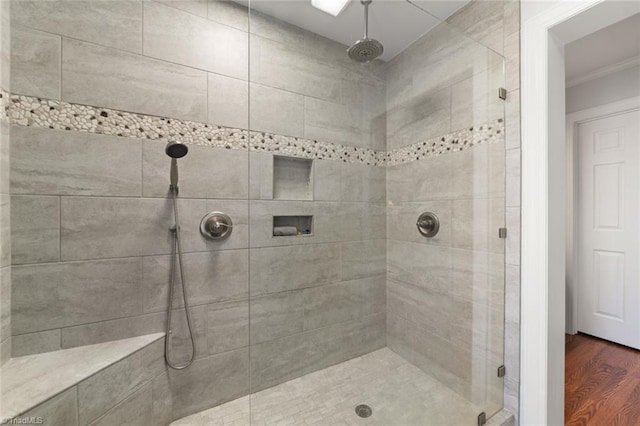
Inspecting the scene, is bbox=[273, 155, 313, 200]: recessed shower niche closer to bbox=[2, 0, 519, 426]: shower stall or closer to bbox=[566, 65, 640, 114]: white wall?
bbox=[2, 0, 519, 426]: shower stall

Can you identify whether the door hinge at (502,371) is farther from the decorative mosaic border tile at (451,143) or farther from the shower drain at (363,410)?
the decorative mosaic border tile at (451,143)

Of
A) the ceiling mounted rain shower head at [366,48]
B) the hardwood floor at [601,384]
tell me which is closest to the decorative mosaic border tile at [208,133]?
the ceiling mounted rain shower head at [366,48]

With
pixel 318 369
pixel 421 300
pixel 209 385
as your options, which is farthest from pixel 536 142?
pixel 209 385

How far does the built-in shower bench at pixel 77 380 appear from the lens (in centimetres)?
86

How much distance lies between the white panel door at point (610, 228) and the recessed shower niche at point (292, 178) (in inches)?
117

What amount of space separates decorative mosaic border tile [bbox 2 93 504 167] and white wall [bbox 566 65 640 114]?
2115 mm

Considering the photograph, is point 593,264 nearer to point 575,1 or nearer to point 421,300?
point 421,300

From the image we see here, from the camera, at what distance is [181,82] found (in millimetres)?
1318

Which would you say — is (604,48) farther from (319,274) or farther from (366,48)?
(319,274)

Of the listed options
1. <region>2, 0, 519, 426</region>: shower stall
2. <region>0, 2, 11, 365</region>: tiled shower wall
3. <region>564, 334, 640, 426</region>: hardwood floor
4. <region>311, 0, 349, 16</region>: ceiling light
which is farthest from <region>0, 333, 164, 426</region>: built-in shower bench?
<region>564, 334, 640, 426</region>: hardwood floor

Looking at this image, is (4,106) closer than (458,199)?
Yes

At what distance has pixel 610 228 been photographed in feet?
7.88

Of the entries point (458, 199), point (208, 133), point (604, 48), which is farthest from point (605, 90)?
point (208, 133)

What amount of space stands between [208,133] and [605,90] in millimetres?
3516
